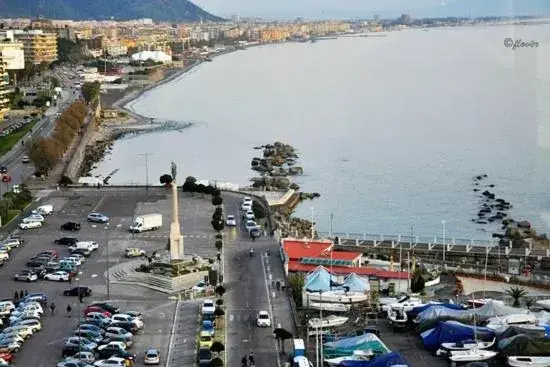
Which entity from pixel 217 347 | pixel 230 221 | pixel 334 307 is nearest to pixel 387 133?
pixel 230 221

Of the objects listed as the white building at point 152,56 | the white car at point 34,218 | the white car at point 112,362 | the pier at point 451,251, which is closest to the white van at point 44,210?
the white car at point 34,218

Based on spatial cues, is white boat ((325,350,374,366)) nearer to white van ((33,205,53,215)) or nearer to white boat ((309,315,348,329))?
white boat ((309,315,348,329))

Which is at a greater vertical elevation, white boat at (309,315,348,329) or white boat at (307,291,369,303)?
white boat at (307,291,369,303)

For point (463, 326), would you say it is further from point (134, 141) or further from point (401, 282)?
point (134, 141)

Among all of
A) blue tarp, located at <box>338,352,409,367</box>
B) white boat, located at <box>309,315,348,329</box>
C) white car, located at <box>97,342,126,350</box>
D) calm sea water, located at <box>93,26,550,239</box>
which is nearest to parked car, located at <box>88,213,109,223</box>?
calm sea water, located at <box>93,26,550,239</box>

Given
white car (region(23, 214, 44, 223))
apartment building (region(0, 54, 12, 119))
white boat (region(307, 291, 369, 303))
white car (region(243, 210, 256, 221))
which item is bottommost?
white boat (region(307, 291, 369, 303))

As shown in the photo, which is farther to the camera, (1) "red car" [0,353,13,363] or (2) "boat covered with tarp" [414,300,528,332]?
(2) "boat covered with tarp" [414,300,528,332]

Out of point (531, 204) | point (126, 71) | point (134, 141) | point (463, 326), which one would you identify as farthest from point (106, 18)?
point (463, 326)
